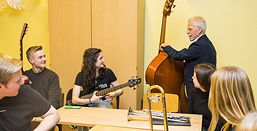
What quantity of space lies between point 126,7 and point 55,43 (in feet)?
3.37

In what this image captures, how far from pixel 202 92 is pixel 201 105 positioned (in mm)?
110

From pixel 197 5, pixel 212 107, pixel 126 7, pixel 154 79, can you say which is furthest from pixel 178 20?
pixel 212 107

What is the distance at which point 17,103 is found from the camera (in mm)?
1729

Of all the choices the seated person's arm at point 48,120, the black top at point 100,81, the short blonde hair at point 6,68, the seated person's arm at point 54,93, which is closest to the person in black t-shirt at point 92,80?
the black top at point 100,81

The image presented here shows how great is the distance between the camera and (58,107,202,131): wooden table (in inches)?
87.1

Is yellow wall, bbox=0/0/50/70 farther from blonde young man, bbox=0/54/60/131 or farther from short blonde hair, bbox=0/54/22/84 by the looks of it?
short blonde hair, bbox=0/54/22/84

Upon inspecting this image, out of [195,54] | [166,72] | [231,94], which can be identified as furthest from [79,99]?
[231,94]

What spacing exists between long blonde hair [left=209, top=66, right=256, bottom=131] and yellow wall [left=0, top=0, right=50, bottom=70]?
304cm

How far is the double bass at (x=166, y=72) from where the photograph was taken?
3.20 meters

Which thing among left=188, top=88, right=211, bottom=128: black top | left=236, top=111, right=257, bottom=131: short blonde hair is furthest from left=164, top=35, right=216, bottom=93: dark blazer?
left=236, top=111, right=257, bottom=131: short blonde hair

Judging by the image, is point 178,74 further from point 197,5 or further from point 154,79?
point 197,5

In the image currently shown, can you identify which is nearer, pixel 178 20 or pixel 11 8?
pixel 178 20

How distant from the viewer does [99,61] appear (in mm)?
3135

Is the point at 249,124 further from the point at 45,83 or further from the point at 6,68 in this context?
the point at 45,83
